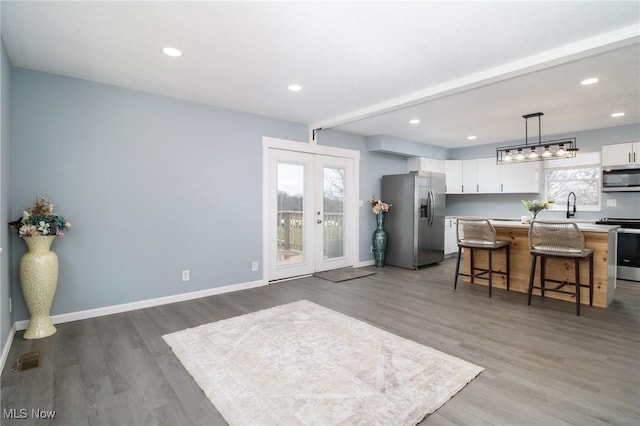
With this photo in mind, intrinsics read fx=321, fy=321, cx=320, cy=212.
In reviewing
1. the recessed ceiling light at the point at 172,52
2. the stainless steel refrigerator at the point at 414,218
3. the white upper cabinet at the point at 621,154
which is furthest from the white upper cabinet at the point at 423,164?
the recessed ceiling light at the point at 172,52

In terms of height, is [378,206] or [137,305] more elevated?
[378,206]

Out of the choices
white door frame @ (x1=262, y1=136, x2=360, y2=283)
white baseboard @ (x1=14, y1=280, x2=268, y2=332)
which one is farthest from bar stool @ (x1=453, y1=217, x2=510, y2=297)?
white baseboard @ (x1=14, y1=280, x2=268, y2=332)

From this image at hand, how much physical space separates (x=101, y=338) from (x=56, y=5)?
2632mm

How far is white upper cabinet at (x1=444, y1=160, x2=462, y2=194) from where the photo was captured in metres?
7.31

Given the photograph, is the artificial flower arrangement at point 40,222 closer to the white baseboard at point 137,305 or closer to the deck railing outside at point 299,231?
the white baseboard at point 137,305

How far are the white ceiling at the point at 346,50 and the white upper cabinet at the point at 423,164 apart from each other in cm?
259

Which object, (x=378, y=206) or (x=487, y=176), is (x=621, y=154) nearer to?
(x=487, y=176)

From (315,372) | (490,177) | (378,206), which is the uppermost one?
(490,177)

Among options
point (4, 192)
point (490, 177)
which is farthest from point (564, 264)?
point (4, 192)

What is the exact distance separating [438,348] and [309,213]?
314 cm

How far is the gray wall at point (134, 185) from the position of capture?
3.19m

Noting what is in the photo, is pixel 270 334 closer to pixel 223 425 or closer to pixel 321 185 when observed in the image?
pixel 223 425

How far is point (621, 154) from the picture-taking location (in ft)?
17.4

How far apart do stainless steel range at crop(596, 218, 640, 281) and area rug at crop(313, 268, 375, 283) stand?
3.92 meters
